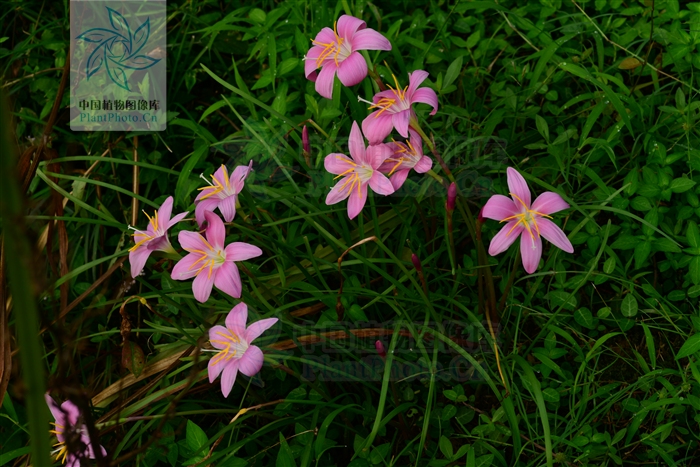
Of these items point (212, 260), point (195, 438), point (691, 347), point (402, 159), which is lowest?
point (195, 438)

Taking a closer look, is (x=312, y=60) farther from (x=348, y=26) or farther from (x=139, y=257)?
(x=139, y=257)

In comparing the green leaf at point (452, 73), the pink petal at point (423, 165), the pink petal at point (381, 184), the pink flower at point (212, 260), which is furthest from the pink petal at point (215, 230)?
the green leaf at point (452, 73)

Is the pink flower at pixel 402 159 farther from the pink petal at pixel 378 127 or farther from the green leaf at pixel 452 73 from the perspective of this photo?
the green leaf at pixel 452 73

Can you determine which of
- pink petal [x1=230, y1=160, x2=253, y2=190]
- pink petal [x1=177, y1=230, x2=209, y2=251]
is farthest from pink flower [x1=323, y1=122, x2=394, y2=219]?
pink petal [x1=177, y1=230, x2=209, y2=251]

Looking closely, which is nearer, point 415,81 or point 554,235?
point 554,235

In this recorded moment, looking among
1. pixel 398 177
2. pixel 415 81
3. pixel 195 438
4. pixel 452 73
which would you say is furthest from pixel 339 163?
pixel 195 438

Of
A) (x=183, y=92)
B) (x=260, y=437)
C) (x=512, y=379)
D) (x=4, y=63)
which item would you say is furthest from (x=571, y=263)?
(x=4, y=63)

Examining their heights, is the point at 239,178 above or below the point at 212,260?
above

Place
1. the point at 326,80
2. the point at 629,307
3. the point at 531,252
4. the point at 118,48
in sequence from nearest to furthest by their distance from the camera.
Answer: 1. the point at 531,252
2. the point at 326,80
3. the point at 629,307
4. the point at 118,48
